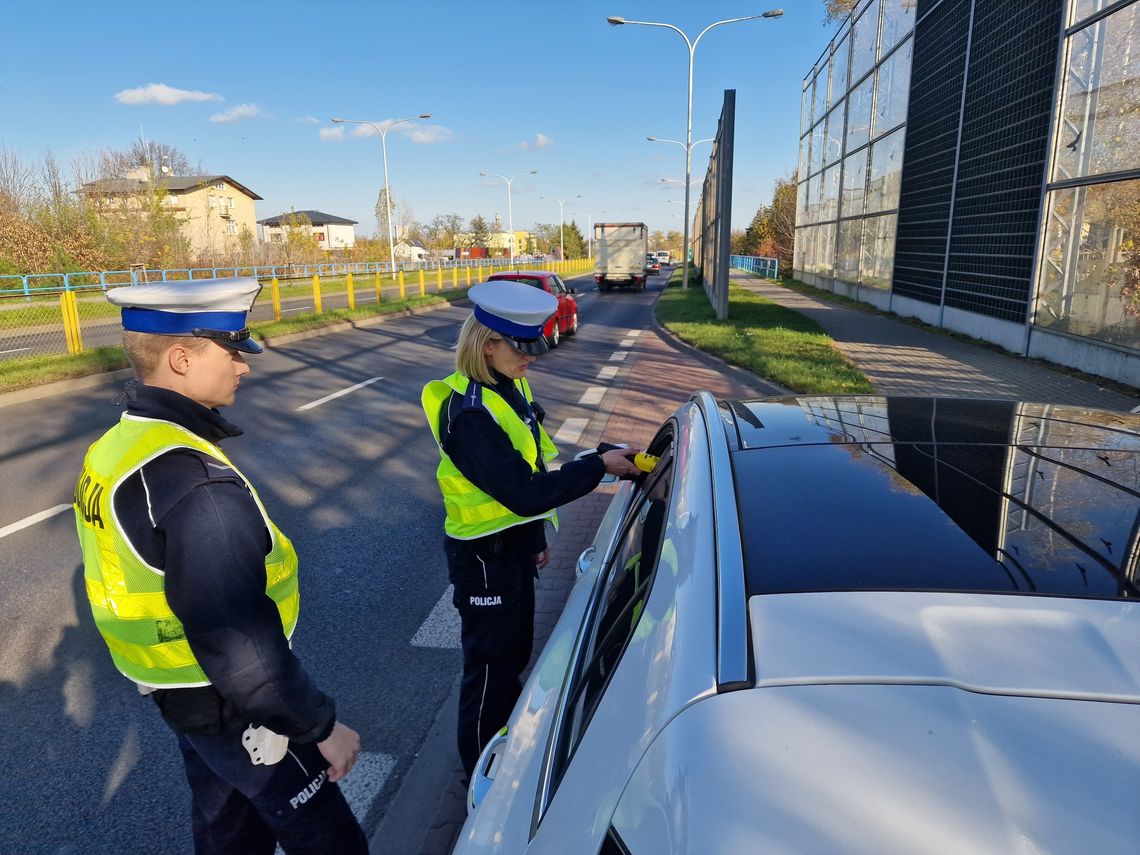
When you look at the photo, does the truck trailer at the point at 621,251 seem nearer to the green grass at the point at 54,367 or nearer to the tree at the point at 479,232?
the green grass at the point at 54,367

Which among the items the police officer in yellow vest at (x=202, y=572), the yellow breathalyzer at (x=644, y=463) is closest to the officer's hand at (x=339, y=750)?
the police officer in yellow vest at (x=202, y=572)

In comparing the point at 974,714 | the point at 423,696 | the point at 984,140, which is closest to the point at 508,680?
the point at 423,696

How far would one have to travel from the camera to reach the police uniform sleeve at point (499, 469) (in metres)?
2.22

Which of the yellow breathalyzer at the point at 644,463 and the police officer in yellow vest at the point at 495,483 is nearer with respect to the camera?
the police officer in yellow vest at the point at 495,483

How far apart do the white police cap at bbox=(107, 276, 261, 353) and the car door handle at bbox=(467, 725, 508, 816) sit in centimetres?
117

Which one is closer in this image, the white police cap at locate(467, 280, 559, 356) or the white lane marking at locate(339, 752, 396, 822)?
the white police cap at locate(467, 280, 559, 356)

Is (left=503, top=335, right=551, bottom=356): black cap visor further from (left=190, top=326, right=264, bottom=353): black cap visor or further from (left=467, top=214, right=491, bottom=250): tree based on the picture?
(left=467, top=214, right=491, bottom=250): tree

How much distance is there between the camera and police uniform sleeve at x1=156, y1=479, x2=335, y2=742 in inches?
57.1

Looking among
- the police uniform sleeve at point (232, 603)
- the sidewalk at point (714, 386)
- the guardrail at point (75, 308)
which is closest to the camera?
the police uniform sleeve at point (232, 603)

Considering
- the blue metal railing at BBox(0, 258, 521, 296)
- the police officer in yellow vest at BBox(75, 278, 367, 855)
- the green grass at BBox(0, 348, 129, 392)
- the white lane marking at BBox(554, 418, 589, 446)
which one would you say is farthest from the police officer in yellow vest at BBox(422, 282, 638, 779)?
the blue metal railing at BBox(0, 258, 521, 296)

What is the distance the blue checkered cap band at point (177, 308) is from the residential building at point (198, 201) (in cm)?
3825

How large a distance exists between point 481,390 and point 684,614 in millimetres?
1246

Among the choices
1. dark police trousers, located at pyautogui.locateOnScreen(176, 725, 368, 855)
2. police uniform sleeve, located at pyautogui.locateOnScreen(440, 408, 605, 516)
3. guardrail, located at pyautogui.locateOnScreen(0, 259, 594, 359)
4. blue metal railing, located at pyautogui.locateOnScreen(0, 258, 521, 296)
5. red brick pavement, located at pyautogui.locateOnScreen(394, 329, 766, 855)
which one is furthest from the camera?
blue metal railing, located at pyautogui.locateOnScreen(0, 258, 521, 296)

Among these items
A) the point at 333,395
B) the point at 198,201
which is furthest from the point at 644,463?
the point at 198,201
